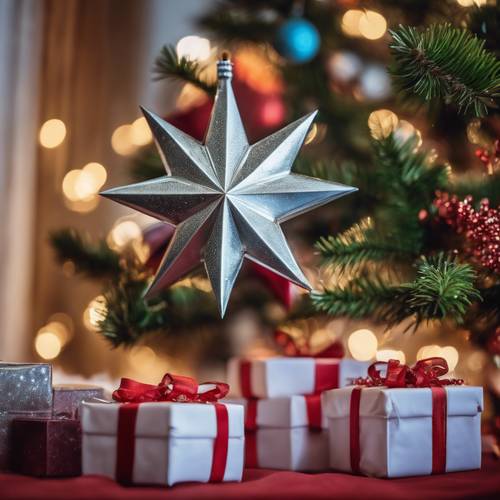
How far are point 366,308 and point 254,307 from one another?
528mm

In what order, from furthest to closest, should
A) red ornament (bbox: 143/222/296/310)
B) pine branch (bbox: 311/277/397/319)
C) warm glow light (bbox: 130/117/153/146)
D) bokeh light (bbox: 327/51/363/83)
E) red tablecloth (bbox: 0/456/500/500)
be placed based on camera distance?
warm glow light (bbox: 130/117/153/146)
bokeh light (bbox: 327/51/363/83)
red ornament (bbox: 143/222/296/310)
pine branch (bbox: 311/277/397/319)
red tablecloth (bbox: 0/456/500/500)

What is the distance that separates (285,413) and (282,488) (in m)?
0.23

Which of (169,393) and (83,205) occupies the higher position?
(83,205)

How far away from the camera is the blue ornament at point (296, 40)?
1.40 metres

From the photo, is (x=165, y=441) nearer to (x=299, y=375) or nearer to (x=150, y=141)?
(x=299, y=375)

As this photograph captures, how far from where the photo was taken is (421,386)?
98 cm

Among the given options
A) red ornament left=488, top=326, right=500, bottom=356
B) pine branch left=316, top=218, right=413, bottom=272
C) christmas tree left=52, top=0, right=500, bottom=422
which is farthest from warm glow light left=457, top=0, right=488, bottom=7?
red ornament left=488, top=326, right=500, bottom=356

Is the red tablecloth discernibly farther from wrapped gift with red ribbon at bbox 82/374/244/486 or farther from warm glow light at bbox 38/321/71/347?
warm glow light at bbox 38/321/71/347

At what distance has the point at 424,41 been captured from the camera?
90cm

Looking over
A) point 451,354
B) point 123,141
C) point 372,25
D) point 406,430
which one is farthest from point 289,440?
point 123,141

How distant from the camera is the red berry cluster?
100 cm

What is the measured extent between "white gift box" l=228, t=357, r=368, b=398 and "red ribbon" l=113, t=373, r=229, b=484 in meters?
0.18

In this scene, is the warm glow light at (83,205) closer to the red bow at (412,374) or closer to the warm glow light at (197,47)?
the warm glow light at (197,47)

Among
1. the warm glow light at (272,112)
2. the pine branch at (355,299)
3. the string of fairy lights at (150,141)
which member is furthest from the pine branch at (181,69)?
the pine branch at (355,299)
